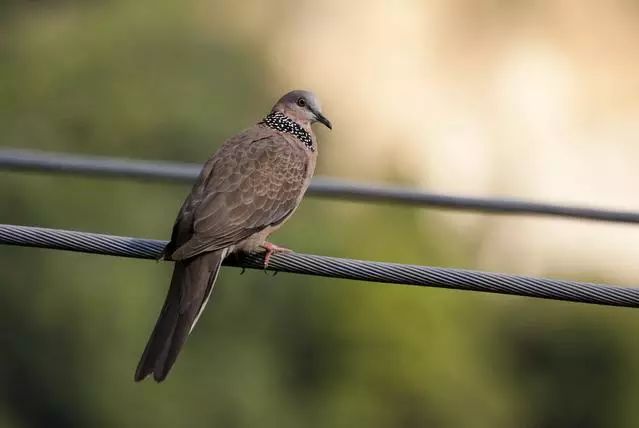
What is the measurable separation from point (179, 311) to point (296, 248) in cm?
1369

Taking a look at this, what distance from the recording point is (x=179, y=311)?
5.44m

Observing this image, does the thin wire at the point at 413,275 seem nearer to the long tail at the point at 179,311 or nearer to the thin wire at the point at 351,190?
the long tail at the point at 179,311

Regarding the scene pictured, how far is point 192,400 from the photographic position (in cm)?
1780

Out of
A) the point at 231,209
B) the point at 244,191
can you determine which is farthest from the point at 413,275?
the point at 244,191

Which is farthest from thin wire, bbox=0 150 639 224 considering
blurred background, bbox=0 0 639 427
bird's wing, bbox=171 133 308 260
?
blurred background, bbox=0 0 639 427

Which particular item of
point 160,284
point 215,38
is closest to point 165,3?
point 215,38

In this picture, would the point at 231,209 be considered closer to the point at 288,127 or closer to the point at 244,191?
the point at 244,191

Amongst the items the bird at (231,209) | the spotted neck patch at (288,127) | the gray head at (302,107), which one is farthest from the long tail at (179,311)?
the gray head at (302,107)

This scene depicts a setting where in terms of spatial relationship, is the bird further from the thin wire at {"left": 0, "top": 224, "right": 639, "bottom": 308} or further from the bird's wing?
the thin wire at {"left": 0, "top": 224, "right": 639, "bottom": 308}

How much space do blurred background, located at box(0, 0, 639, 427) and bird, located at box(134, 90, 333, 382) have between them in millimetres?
6783

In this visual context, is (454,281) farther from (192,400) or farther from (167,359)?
(192,400)

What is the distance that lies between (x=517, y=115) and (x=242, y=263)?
2654cm

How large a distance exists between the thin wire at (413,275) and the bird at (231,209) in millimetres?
397

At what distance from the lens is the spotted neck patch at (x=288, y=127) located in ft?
22.1
